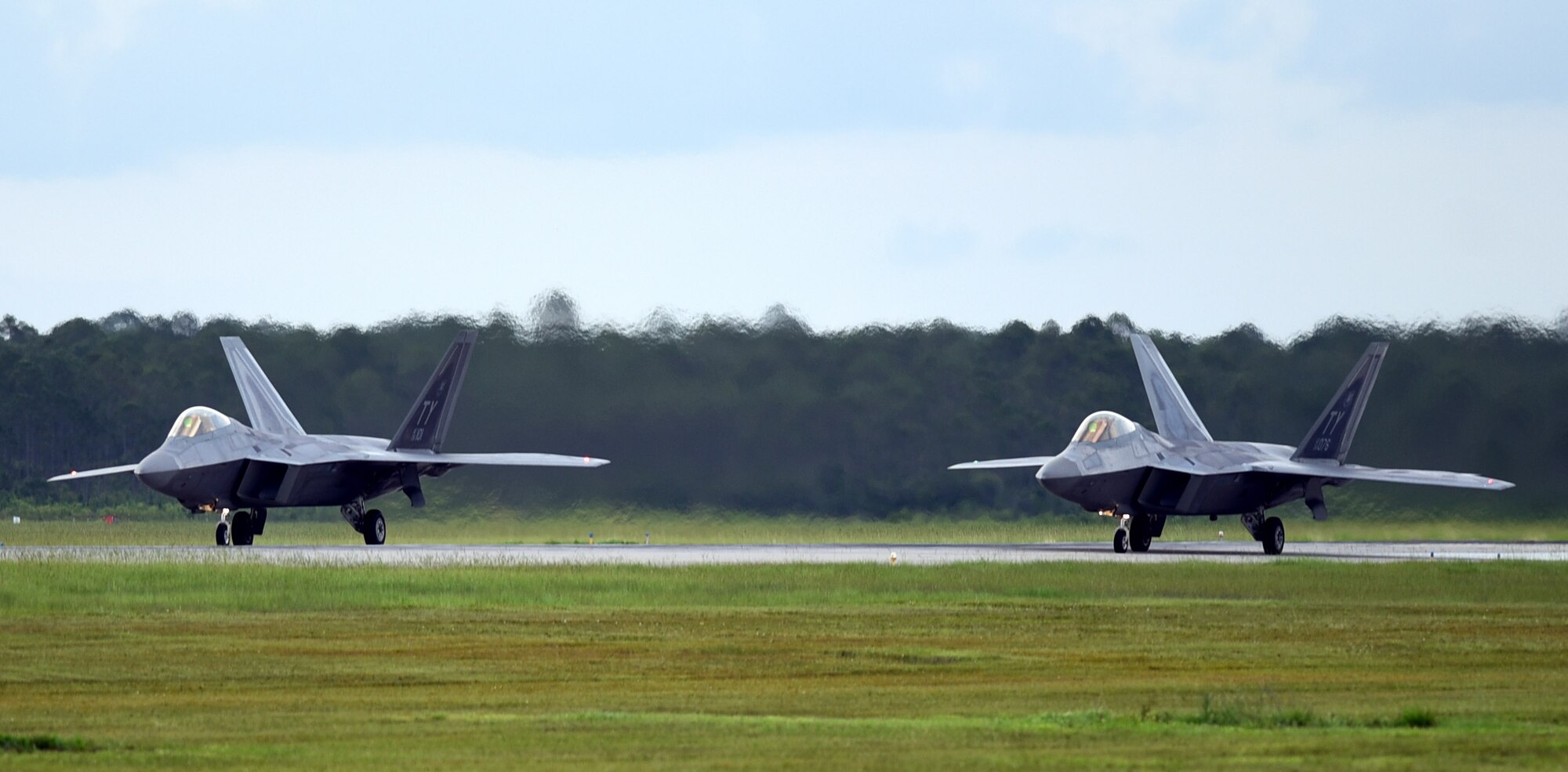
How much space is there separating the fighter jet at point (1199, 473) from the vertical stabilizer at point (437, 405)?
46.7ft

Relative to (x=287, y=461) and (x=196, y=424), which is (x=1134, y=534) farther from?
(x=196, y=424)

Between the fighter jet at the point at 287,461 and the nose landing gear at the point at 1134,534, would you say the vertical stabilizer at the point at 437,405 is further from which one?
the nose landing gear at the point at 1134,534

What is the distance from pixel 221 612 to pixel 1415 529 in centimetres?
3131

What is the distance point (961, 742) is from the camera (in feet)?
42.4

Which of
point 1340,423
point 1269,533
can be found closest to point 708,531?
point 1269,533

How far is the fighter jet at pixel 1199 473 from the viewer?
1580 inches

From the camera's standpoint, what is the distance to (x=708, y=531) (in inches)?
1877

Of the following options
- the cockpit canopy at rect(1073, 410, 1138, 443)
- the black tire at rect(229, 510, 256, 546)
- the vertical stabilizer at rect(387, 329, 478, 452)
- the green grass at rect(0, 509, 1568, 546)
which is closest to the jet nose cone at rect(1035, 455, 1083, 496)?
the cockpit canopy at rect(1073, 410, 1138, 443)

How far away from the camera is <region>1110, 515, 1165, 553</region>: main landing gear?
4162cm

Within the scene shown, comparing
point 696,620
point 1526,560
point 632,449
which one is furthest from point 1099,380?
point 696,620

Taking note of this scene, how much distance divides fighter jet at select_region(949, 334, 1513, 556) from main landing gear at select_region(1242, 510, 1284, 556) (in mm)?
17

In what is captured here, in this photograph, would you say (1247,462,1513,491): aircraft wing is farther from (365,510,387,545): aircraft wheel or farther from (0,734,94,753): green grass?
(0,734,94,753): green grass

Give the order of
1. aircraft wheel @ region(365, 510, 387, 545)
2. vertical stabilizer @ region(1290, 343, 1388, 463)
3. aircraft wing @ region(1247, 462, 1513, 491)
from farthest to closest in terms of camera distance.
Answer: aircraft wheel @ region(365, 510, 387, 545)
vertical stabilizer @ region(1290, 343, 1388, 463)
aircraft wing @ region(1247, 462, 1513, 491)

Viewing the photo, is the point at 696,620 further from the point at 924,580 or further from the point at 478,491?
the point at 478,491
